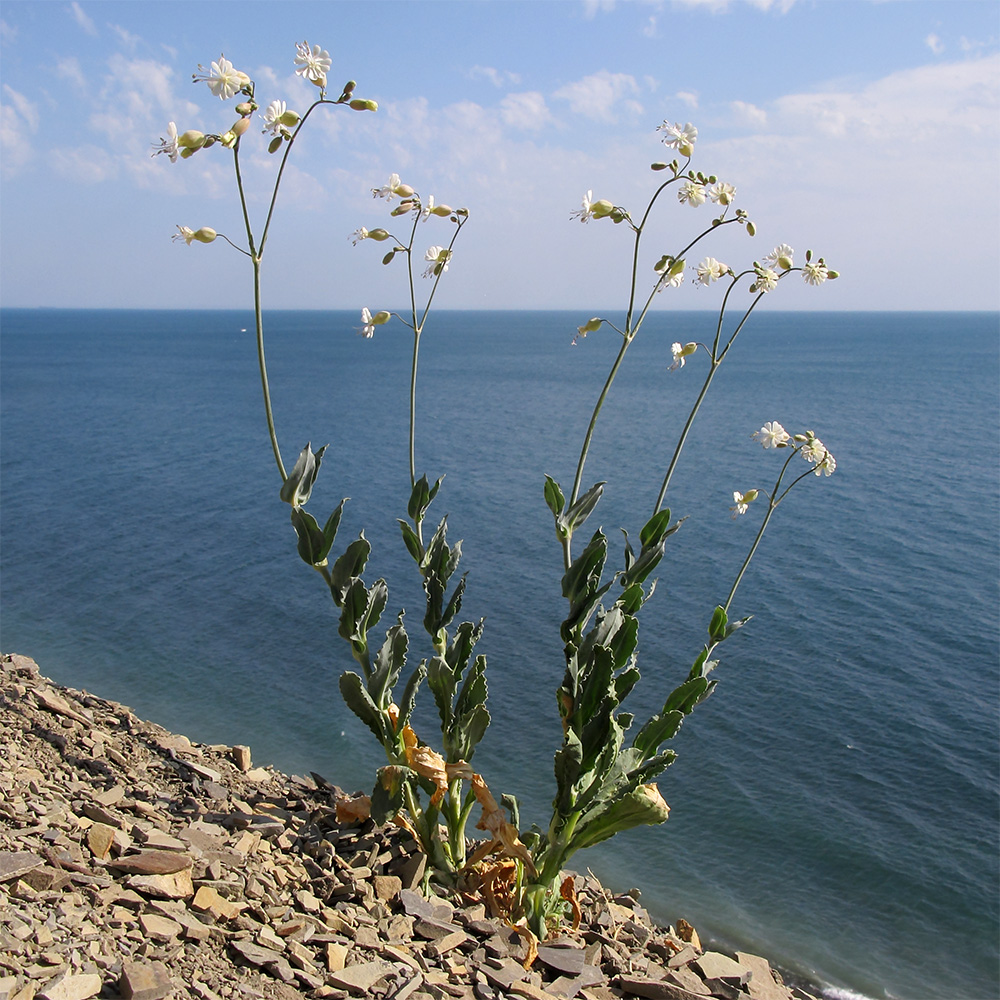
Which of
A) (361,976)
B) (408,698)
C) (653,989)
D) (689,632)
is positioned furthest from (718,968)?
(689,632)

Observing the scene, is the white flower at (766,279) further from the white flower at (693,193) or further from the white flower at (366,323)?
the white flower at (366,323)

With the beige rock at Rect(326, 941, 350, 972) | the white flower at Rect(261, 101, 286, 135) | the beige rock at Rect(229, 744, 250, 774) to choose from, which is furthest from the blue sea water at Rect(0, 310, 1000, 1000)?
the white flower at Rect(261, 101, 286, 135)

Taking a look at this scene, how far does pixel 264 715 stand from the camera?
40.8 feet

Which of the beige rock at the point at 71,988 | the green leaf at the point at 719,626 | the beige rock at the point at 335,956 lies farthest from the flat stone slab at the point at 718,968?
the beige rock at the point at 71,988

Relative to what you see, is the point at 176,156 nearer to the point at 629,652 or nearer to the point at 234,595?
the point at 629,652

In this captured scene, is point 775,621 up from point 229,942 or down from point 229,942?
down

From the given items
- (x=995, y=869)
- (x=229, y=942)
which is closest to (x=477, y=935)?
(x=229, y=942)

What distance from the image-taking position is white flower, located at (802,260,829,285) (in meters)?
4.61

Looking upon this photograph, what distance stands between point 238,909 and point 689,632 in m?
12.0

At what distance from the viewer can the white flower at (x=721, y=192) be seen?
451cm

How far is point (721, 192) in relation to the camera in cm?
451

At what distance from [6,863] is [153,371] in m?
70.1

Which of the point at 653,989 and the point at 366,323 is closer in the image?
the point at 653,989

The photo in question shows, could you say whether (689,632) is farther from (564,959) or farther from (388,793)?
(388,793)
